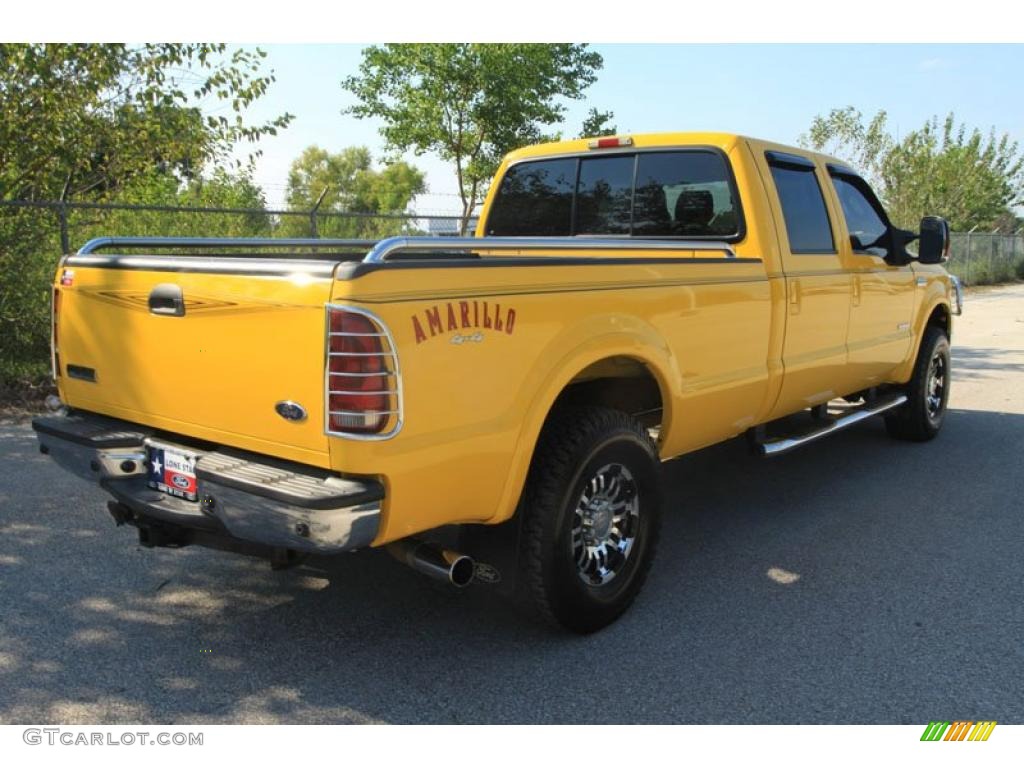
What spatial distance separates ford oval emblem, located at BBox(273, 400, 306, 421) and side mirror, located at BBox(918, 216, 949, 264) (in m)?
4.57

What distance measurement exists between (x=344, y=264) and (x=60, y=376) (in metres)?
1.87

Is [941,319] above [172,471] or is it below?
above

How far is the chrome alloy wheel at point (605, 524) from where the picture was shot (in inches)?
137

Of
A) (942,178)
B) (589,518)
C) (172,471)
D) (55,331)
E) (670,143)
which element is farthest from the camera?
(942,178)

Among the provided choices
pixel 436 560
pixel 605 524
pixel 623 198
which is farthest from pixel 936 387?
pixel 436 560

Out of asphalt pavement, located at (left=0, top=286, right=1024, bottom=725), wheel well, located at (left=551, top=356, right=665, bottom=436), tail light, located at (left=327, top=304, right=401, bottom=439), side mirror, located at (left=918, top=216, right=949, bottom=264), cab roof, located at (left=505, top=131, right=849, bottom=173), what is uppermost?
cab roof, located at (left=505, top=131, right=849, bottom=173)

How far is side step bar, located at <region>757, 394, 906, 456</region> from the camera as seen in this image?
184 inches

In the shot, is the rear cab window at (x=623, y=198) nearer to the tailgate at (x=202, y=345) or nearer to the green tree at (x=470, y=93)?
Answer: the tailgate at (x=202, y=345)

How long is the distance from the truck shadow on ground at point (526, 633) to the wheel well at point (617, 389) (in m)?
0.82

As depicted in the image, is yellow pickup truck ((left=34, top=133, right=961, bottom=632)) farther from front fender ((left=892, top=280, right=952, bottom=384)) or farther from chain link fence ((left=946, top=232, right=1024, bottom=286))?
chain link fence ((left=946, top=232, right=1024, bottom=286))

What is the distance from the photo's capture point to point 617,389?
391 cm

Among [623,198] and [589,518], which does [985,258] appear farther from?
[589,518]

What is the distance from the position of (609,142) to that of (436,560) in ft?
9.74

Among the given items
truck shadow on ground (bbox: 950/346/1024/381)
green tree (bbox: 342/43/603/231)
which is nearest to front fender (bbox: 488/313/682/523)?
truck shadow on ground (bbox: 950/346/1024/381)
